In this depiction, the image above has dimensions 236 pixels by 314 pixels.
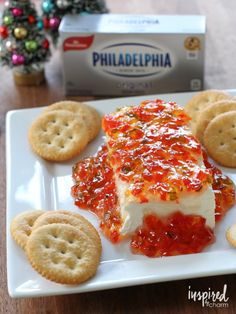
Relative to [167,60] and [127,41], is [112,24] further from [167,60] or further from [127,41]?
[167,60]

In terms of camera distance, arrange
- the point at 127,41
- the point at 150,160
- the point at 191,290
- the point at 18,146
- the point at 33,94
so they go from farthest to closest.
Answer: the point at 33,94 < the point at 127,41 < the point at 18,146 < the point at 150,160 < the point at 191,290

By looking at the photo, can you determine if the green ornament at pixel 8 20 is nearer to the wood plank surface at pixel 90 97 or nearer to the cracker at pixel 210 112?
the wood plank surface at pixel 90 97

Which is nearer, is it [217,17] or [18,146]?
[18,146]

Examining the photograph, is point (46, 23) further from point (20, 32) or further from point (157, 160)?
point (157, 160)

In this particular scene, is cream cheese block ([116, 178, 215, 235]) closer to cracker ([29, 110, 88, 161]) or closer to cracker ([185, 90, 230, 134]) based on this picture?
cracker ([29, 110, 88, 161])

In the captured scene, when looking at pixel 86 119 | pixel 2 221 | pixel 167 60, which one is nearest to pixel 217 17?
pixel 167 60
